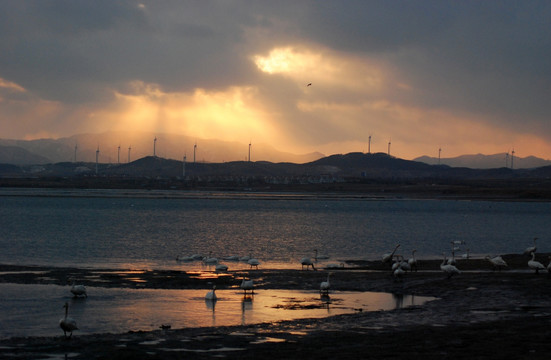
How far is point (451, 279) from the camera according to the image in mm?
30297

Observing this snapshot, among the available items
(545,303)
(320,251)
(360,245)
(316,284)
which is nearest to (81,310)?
(316,284)

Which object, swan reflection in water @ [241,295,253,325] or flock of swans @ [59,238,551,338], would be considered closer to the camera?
flock of swans @ [59,238,551,338]

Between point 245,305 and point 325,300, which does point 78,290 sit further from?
point 325,300

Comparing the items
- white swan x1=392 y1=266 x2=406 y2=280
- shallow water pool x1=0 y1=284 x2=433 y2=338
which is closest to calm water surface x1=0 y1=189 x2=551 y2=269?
white swan x1=392 y1=266 x2=406 y2=280

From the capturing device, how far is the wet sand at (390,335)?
16500 millimetres

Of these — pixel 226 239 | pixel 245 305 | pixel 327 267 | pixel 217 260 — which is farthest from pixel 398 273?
pixel 226 239

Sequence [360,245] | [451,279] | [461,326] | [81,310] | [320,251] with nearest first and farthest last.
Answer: [461,326] < [81,310] < [451,279] < [320,251] < [360,245]

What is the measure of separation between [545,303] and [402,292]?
252 inches

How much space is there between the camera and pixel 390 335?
18.7 m

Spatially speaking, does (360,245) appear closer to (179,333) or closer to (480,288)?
(480,288)

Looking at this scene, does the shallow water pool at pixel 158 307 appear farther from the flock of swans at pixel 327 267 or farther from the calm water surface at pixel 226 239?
the calm water surface at pixel 226 239

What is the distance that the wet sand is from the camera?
16.5 metres

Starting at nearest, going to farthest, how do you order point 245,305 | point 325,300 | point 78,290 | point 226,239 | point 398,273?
point 245,305
point 78,290
point 325,300
point 398,273
point 226,239

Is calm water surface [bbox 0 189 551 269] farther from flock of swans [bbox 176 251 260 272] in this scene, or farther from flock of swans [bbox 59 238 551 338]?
flock of swans [bbox 59 238 551 338]
